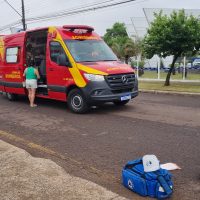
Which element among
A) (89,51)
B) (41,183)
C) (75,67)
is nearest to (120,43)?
(89,51)

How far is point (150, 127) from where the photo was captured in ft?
27.7

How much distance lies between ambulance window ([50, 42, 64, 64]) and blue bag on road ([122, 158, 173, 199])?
22.3 feet

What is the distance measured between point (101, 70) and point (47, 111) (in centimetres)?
228

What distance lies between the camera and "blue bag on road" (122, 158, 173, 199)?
444 cm

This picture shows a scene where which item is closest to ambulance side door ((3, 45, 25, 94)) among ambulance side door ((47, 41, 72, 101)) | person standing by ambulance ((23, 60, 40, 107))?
person standing by ambulance ((23, 60, 40, 107))

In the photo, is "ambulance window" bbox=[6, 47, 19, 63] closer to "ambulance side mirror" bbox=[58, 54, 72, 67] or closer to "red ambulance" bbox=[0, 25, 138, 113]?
"red ambulance" bbox=[0, 25, 138, 113]

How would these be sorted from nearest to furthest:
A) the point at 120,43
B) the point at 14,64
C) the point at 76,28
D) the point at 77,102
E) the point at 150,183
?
the point at 150,183
the point at 77,102
the point at 76,28
the point at 14,64
the point at 120,43

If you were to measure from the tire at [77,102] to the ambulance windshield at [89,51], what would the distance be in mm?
962

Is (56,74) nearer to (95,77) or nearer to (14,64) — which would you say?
(95,77)

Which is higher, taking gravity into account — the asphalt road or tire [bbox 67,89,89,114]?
tire [bbox 67,89,89,114]

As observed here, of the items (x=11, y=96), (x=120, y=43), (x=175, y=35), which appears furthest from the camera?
(x=120, y=43)

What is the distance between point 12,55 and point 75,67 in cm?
394

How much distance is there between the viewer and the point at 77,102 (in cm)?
1055

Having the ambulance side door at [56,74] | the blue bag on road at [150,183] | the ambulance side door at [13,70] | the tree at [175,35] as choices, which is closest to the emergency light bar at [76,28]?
the ambulance side door at [56,74]
